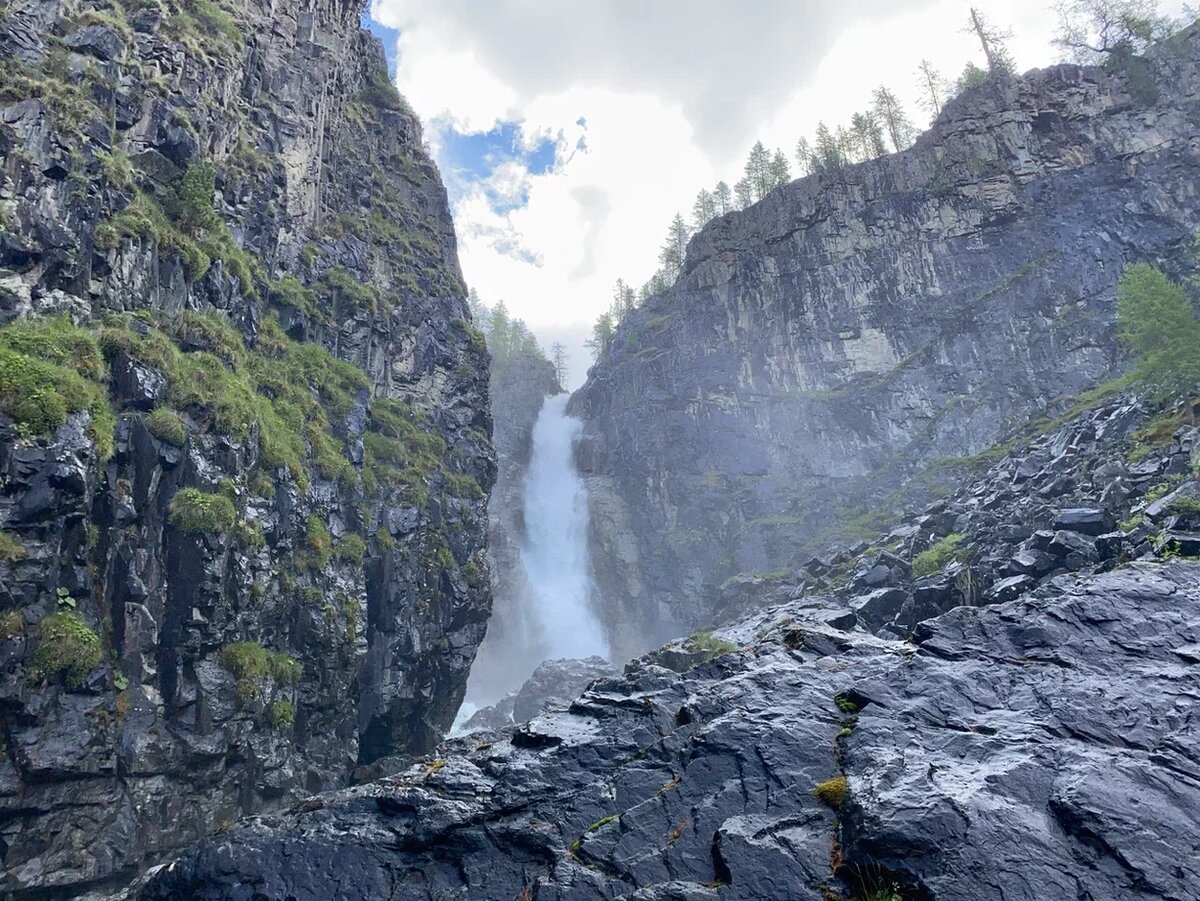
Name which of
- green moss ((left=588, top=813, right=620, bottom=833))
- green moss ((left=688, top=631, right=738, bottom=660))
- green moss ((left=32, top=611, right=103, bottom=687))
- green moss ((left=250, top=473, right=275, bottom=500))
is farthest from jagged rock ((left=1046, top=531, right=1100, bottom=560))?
green moss ((left=32, top=611, right=103, bottom=687))

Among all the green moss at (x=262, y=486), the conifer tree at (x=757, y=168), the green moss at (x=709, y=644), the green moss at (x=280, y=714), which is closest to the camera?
the green moss at (x=280, y=714)

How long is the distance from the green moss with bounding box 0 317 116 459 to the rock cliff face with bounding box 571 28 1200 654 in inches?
1657

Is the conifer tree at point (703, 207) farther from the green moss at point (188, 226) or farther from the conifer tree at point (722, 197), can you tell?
the green moss at point (188, 226)

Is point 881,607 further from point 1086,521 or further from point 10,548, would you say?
point 10,548

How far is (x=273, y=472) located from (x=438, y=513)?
33.8 feet

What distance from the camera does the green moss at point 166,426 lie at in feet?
62.9

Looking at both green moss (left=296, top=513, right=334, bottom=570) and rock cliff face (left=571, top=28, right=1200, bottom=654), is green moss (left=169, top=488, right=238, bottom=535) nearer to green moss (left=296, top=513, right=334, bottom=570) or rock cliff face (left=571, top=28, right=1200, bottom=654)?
green moss (left=296, top=513, right=334, bottom=570)

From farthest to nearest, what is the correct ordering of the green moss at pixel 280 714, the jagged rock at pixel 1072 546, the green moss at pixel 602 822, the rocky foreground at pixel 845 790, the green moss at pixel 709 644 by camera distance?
1. the green moss at pixel 709 644
2. the green moss at pixel 280 714
3. the jagged rock at pixel 1072 546
4. the green moss at pixel 602 822
5. the rocky foreground at pixel 845 790

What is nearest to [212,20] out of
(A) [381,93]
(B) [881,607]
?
(A) [381,93]

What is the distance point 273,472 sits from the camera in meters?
23.4

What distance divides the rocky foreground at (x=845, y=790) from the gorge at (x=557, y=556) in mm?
63

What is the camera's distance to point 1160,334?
28.1 m

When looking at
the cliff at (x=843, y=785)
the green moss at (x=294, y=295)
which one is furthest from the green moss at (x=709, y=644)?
the green moss at (x=294, y=295)

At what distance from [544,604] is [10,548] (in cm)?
4550
